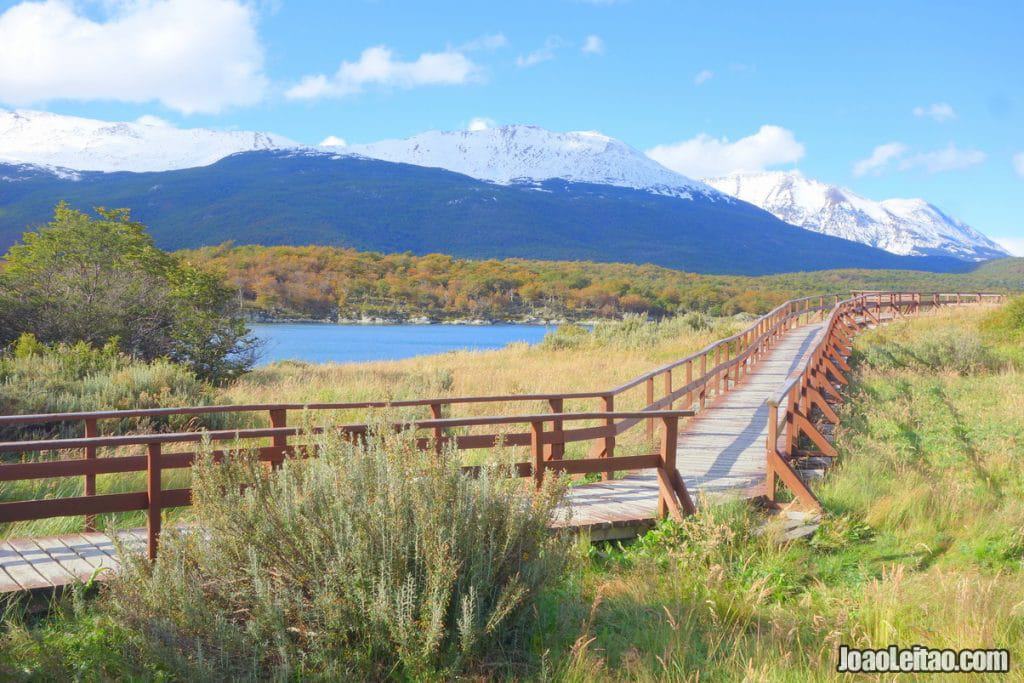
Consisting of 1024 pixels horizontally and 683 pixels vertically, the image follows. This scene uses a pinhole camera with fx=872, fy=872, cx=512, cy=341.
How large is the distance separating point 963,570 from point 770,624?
252cm

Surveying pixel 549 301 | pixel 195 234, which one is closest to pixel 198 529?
pixel 549 301

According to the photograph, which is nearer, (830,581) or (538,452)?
(830,581)

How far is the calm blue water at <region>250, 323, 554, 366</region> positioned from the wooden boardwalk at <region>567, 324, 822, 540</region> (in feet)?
71.3

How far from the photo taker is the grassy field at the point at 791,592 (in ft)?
14.4

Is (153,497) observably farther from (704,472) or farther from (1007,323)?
(1007,323)

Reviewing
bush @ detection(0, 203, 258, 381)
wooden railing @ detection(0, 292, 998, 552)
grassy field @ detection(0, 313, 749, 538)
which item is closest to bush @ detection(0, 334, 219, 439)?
grassy field @ detection(0, 313, 749, 538)

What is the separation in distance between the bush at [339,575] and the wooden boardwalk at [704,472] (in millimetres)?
739

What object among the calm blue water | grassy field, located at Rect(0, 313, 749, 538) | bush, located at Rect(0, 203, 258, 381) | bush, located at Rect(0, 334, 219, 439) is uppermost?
bush, located at Rect(0, 203, 258, 381)

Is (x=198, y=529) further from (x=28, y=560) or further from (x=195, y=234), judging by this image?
(x=195, y=234)

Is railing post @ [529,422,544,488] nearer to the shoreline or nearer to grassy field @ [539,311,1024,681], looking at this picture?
grassy field @ [539,311,1024,681]

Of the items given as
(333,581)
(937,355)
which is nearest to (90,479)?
(333,581)

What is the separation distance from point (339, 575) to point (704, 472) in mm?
6325

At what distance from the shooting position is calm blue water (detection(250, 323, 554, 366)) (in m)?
39.5

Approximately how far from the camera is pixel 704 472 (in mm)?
9594
